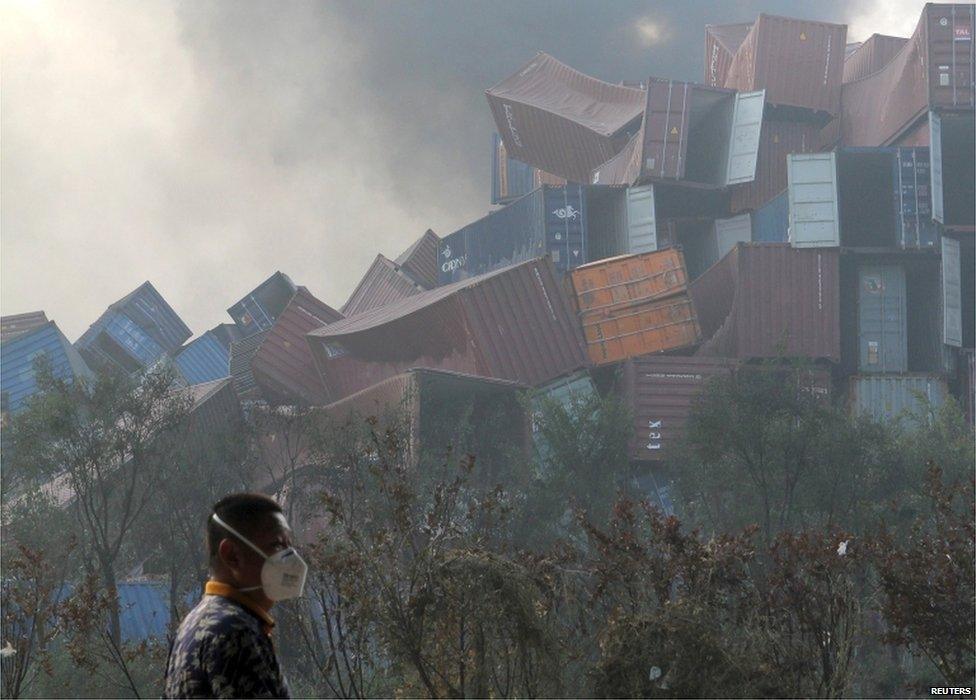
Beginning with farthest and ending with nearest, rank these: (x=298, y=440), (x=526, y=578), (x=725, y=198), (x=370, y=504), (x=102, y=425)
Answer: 1. (x=725, y=198)
2. (x=298, y=440)
3. (x=102, y=425)
4. (x=370, y=504)
5. (x=526, y=578)

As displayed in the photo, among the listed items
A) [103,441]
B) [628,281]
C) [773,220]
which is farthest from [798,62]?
[103,441]

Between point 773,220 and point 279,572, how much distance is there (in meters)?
40.9

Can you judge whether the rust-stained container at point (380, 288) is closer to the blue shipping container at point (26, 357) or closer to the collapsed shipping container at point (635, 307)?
the blue shipping container at point (26, 357)

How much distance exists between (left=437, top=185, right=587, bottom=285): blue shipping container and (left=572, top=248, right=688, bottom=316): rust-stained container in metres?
2.79

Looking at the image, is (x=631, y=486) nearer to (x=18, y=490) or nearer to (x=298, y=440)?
(x=298, y=440)

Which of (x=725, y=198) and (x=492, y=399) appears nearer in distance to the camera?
(x=492, y=399)

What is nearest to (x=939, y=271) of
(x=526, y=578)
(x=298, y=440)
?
(x=298, y=440)

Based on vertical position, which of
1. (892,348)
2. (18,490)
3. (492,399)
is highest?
(892,348)

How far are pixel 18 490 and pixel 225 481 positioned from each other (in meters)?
4.35

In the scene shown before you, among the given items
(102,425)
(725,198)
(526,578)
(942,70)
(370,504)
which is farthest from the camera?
(725,198)

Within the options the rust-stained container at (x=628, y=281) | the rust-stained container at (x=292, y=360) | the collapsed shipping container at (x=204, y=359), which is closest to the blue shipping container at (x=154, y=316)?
the collapsed shipping container at (x=204, y=359)

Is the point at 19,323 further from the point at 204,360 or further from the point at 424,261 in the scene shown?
the point at 424,261

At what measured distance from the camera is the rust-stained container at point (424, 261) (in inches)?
2032

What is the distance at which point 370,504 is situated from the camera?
50.6 ft
